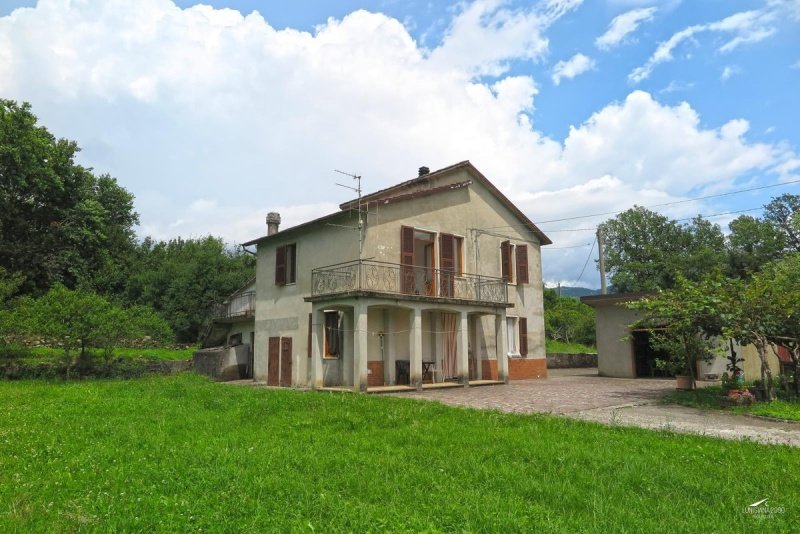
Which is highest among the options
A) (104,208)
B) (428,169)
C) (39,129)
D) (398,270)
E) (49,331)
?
(39,129)

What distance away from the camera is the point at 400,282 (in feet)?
57.1

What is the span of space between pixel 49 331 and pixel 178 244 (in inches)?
1365

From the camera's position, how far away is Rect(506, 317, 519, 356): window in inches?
856

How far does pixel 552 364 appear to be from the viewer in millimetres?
34281

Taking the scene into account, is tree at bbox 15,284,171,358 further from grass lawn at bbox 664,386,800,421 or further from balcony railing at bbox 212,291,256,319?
grass lawn at bbox 664,386,800,421

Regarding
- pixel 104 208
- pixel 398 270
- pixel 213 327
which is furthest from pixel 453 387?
pixel 104 208

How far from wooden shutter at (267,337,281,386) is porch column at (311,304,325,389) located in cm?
335

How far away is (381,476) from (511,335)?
1699 centimetres

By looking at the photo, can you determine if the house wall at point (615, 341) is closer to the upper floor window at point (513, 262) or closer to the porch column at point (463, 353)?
the upper floor window at point (513, 262)

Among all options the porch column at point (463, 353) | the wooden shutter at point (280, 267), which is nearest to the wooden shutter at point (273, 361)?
the wooden shutter at point (280, 267)

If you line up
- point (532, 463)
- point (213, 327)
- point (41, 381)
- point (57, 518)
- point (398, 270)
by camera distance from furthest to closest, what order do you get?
point (213, 327) → point (41, 381) → point (398, 270) → point (532, 463) → point (57, 518)

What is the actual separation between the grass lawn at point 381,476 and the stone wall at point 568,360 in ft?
86.0

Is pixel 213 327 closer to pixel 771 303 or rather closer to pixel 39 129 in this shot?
pixel 39 129

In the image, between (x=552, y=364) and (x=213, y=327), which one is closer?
(x=213, y=327)
